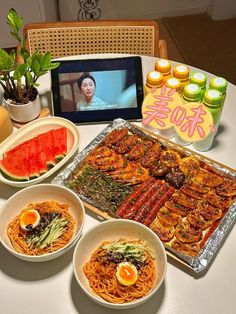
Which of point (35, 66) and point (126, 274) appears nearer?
point (126, 274)

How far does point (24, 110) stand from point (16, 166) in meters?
0.27

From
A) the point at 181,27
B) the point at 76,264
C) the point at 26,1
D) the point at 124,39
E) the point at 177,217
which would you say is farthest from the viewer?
the point at 181,27

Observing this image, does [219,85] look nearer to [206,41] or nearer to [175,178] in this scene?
[175,178]

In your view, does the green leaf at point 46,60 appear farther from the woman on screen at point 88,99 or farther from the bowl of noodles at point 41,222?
the bowl of noodles at point 41,222

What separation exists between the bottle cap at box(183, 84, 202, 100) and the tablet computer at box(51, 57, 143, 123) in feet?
0.66

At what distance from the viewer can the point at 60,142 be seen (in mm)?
1562

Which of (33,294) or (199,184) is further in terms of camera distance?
(199,184)

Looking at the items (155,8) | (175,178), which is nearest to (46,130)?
(175,178)

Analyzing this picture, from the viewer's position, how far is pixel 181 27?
3723 mm

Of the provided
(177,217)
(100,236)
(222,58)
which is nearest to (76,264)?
(100,236)

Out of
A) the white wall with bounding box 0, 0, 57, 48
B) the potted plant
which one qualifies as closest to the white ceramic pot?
the potted plant

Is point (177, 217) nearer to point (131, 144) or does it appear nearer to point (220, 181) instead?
point (220, 181)

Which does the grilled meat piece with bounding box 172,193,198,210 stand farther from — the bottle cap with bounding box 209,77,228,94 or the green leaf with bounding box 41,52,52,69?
the green leaf with bounding box 41,52,52,69

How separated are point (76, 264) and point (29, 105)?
0.70 metres
